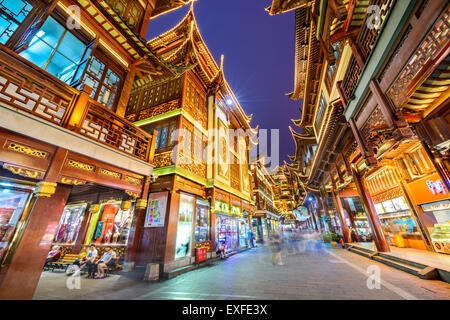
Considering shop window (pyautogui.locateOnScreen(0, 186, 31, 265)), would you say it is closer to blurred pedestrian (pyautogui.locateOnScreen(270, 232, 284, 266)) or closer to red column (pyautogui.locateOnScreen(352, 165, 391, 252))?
blurred pedestrian (pyautogui.locateOnScreen(270, 232, 284, 266))

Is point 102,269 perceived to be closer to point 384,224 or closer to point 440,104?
point 440,104

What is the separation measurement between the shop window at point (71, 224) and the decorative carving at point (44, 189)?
8.06m

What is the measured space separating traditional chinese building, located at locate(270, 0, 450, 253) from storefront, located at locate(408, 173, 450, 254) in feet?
0.12

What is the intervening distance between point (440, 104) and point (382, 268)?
5.86 meters

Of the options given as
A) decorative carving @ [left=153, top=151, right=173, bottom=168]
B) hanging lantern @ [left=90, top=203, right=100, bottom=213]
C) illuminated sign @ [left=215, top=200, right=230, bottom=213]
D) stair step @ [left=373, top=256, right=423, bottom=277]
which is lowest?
stair step @ [left=373, top=256, right=423, bottom=277]

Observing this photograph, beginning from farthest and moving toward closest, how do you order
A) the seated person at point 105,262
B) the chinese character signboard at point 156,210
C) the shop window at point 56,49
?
the chinese character signboard at point 156,210 < the seated person at point 105,262 < the shop window at point 56,49

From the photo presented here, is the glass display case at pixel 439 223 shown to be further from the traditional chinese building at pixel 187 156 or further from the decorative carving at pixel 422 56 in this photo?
the traditional chinese building at pixel 187 156

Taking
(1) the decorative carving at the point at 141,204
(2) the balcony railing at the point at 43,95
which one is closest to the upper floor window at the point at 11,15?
(2) the balcony railing at the point at 43,95

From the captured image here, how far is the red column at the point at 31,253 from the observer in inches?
114

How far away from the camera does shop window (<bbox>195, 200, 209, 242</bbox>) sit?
9.19 m

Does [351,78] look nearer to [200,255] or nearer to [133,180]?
[133,180]

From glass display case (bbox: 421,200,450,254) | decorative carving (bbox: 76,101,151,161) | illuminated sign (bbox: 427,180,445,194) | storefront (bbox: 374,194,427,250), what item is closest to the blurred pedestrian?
glass display case (bbox: 421,200,450,254)

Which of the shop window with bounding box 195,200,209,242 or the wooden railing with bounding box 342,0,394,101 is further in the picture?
the shop window with bounding box 195,200,209,242
